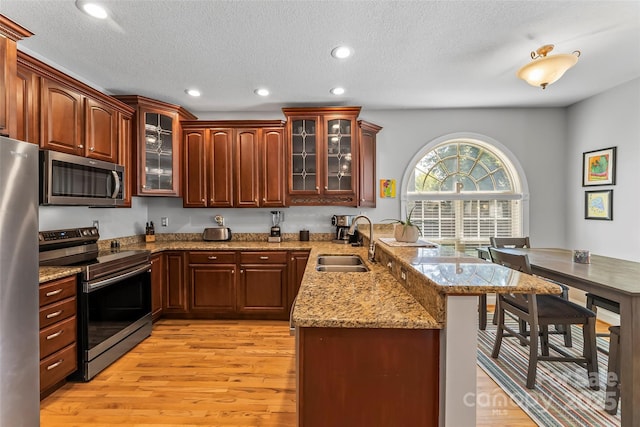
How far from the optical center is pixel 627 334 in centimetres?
163

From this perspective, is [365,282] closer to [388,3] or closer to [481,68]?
[388,3]

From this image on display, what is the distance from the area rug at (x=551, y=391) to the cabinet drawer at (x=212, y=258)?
268 centimetres

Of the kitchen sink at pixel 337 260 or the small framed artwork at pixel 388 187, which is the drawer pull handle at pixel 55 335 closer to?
the kitchen sink at pixel 337 260

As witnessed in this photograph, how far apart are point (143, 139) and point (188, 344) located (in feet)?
7.54

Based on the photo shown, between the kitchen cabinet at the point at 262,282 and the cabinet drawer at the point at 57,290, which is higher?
the cabinet drawer at the point at 57,290

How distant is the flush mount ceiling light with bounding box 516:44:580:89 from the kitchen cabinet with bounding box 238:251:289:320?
9.28 feet

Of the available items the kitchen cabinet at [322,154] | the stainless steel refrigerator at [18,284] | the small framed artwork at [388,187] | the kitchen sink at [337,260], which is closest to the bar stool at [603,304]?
the kitchen sink at [337,260]

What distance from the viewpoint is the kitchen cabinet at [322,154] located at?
3619 millimetres

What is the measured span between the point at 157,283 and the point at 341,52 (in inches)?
119

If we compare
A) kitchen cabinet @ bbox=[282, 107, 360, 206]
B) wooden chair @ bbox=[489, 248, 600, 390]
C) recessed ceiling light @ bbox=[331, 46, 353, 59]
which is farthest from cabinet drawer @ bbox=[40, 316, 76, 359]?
wooden chair @ bbox=[489, 248, 600, 390]

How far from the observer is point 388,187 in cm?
398

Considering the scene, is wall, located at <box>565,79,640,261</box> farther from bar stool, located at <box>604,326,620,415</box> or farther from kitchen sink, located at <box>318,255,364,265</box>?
kitchen sink, located at <box>318,255,364,265</box>

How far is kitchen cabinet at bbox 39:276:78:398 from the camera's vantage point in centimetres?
190

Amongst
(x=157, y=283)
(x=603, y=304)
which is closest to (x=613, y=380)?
(x=603, y=304)
